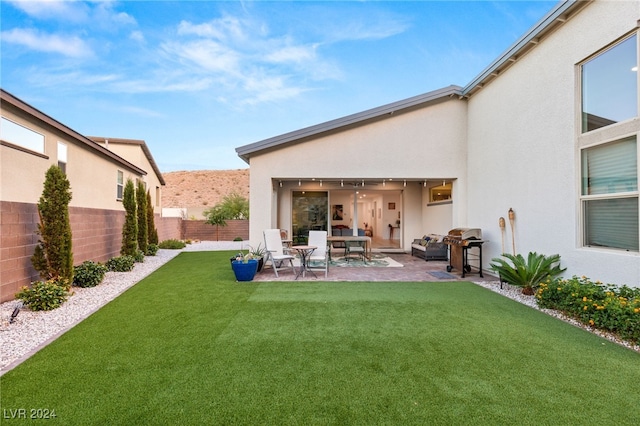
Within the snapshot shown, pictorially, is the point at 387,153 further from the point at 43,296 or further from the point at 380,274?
the point at 43,296

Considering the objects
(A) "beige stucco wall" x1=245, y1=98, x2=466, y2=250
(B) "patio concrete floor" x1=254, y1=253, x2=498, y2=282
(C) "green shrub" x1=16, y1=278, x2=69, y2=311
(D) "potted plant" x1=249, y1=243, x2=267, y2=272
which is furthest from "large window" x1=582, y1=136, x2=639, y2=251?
(C) "green shrub" x1=16, y1=278, x2=69, y2=311

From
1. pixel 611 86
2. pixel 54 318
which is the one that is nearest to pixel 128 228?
pixel 54 318

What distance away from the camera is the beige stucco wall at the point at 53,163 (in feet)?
18.2

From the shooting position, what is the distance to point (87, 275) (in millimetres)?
6215

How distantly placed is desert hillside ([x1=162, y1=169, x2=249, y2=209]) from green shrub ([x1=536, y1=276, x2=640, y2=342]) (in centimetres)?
3517

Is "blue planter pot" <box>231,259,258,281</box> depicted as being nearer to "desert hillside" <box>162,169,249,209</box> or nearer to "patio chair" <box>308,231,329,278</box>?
"patio chair" <box>308,231,329,278</box>

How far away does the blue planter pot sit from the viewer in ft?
21.4

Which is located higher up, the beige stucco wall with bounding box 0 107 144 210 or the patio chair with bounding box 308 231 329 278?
the beige stucco wall with bounding box 0 107 144 210

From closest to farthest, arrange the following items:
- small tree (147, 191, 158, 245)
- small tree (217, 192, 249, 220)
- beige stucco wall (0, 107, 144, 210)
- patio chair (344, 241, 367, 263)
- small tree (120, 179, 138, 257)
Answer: beige stucco wall (0, 107, 144, 210) → patio chair (344, 241, 367, 263) → small tree (120, 179, 138, 257) → small tree (147, 191, 158, 245) → small tree (217, 192, 249, 220)

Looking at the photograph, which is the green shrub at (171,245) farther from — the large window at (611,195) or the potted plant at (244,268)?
the large window at (611,195)

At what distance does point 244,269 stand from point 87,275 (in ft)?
10.5

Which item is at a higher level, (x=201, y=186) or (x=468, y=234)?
(x=201, y=186)

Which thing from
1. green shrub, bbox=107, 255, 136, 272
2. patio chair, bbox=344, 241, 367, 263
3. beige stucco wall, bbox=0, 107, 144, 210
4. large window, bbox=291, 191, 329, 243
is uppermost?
beige stucco wall, bbox=0, 107, 144, 210

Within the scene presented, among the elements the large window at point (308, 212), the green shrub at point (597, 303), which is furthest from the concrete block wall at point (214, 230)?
the green shrub at point (597, 303)
